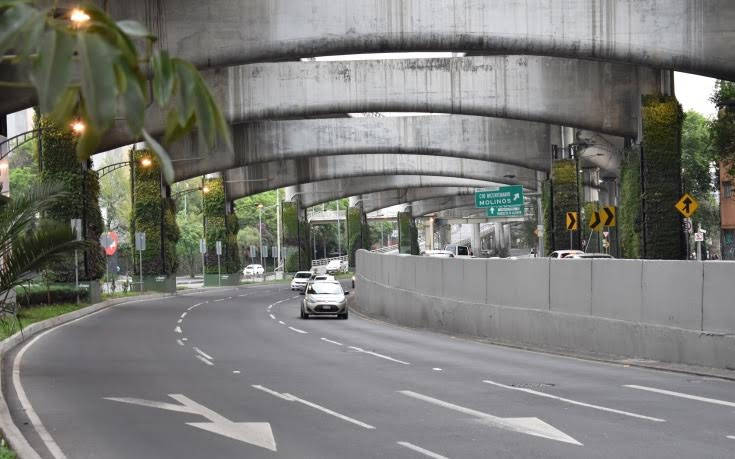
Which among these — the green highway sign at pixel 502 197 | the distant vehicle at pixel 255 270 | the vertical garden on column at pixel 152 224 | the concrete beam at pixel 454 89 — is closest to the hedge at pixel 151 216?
the vertical garden on column at pixel 152 224

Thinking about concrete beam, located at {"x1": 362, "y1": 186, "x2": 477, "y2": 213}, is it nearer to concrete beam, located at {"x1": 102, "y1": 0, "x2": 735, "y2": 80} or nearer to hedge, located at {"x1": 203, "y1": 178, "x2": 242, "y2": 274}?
Answer: hedge, located at {"x1": 203, "y1": 178, "x2": 242, "y2": 274}

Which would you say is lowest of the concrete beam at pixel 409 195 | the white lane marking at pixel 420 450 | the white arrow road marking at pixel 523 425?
the white arrow road marking at pixel 523 425

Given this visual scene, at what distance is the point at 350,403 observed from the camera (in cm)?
Answer: 1694

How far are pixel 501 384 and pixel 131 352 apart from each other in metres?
11.1

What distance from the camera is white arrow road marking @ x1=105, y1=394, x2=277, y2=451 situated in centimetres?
1335

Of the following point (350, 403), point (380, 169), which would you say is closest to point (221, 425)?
point (350, 403)

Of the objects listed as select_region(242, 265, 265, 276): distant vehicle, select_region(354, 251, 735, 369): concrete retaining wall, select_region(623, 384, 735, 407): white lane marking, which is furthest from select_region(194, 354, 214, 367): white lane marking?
select_region(242, 265, 265, 276): distant vehicle

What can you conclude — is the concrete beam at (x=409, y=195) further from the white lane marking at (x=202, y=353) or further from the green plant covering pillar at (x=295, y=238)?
the white lane marking at (x=202, y=353)

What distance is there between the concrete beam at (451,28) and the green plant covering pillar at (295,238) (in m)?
72.4

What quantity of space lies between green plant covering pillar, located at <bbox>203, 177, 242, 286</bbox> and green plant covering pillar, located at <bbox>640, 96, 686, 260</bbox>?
165 ft

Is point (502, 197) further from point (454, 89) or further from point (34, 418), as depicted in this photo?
point (34, 418)

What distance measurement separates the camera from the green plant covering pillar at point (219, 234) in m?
91.1

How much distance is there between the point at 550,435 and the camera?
13414mm

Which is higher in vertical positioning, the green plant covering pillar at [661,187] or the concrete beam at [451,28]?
the concrete beam at [451,28]
